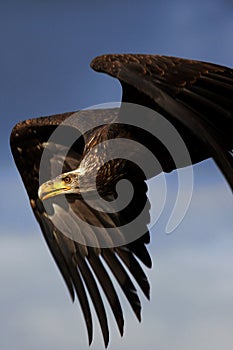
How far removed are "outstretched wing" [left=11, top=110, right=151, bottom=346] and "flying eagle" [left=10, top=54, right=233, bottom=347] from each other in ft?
0.04

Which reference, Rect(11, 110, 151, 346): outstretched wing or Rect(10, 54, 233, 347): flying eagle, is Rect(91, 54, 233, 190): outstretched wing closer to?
Rect(10, 54, 233, 347): flying eagle

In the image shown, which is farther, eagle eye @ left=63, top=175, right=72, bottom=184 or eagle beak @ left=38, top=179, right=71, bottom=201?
eagle beak @ left=38, top=179, right=71, bottom=201

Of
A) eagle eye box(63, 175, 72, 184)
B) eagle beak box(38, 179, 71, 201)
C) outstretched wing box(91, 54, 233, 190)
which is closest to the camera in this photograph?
outstretched wing box(91, 54, 233, 190)

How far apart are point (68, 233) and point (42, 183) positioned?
77 centimetres

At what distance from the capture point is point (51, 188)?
13773 mm

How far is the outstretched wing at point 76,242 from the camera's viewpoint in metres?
14.1

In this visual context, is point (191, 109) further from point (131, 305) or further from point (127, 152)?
point (131, 305)

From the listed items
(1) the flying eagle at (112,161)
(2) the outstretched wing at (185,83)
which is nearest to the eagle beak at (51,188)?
(1) the flying eagle at (112,161)

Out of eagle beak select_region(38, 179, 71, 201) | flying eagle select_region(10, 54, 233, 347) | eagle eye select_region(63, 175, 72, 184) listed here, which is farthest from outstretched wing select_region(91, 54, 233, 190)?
eagle beak select_region(38, 179, 71, 201)

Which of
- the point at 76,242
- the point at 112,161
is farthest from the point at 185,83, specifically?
the point at 76,242

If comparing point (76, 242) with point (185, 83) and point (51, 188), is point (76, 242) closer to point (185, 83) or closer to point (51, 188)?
point (51, 188)

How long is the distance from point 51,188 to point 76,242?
1.11 m

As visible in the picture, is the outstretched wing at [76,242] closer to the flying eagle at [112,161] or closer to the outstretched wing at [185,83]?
the flying eagle at [112,161]

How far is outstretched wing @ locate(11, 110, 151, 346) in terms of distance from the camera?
14.1m
